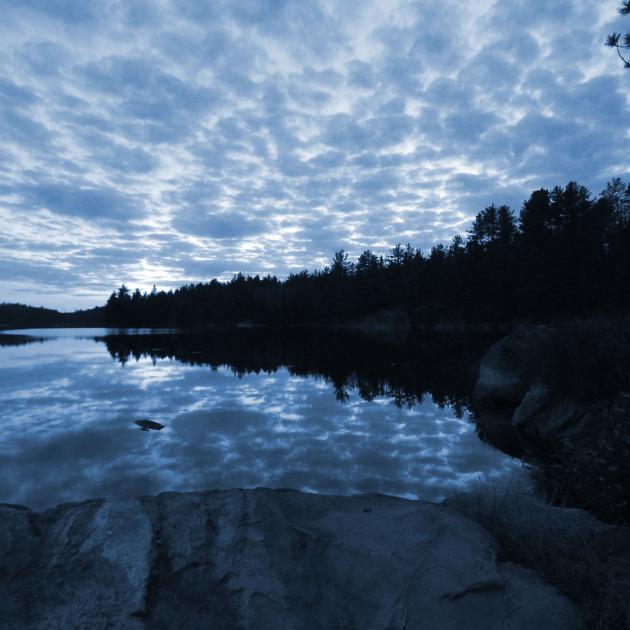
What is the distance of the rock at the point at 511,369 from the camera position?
1734 centimetres

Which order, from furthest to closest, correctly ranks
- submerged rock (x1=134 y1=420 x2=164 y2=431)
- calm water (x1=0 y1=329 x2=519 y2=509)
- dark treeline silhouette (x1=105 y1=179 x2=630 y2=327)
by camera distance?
1. dark treeline silhouette (x1=105 y1=179 x2=630 y2=327)
2. submerged rock (x1=134 y1=420 x2=164 y2=431)
3. calm water (x1=0 y1=329 x2=519 y2=509)

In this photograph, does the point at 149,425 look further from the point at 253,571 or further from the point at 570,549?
the point at 570,549

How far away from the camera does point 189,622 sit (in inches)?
142

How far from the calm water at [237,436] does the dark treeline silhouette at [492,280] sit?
97.5ft

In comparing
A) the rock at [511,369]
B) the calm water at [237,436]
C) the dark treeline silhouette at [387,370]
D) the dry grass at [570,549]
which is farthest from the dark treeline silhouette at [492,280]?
the dry grass at [570,549]

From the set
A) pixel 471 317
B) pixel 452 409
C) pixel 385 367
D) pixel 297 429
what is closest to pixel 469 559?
pixel 297 429

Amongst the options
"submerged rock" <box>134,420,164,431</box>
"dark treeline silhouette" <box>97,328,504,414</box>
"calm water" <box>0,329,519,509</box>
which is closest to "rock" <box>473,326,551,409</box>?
"dark treeline silhouette" <box>97,328,504,414</box>

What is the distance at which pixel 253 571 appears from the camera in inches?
163

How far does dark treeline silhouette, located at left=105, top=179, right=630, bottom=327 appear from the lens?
171 feet

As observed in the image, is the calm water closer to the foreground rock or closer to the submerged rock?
the submerged rock

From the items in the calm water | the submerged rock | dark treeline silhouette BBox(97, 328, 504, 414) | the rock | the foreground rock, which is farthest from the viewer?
dark treeline silhouette BBox(97, 328, 504, 414)

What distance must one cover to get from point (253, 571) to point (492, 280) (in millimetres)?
72504

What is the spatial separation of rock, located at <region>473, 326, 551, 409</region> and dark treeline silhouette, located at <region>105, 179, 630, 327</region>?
79.3 ft

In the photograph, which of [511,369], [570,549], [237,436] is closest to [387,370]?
[511,369]
